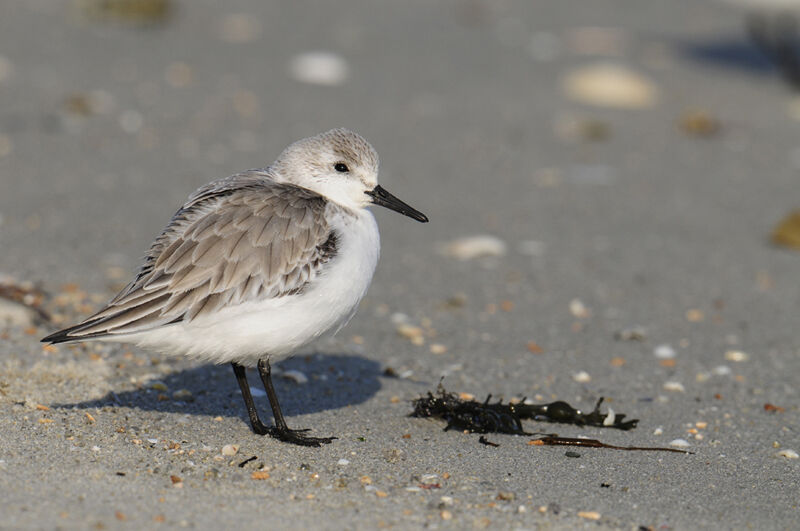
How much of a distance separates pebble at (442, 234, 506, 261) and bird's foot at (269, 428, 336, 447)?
3088 mm

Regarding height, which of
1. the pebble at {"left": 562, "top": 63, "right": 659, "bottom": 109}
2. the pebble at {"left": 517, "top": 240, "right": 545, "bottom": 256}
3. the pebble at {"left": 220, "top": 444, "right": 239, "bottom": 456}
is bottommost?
the pebble at {"left": 220, "top": 444, "right": 239, "bottom": 456}

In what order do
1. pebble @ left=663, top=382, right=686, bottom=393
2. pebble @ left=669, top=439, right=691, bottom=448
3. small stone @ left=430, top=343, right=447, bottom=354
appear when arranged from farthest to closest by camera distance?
small stone @ left=430, top=343, right=447, bottom=354, pebble @ left=663, top=382, right=686, bottom=393, pebble @ left=669, top=439, right=691, bottom=448

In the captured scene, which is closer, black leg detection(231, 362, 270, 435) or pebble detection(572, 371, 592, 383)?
black leg detection(231, 362, 270, 435)

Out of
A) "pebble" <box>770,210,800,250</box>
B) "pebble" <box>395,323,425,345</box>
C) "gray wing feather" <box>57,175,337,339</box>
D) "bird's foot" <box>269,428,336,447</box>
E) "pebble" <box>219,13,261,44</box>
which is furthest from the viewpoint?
"pebble" <box>219,13,261,44</box>

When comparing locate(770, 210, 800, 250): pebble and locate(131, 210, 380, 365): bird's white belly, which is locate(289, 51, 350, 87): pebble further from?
locate(131, 210, 380, 365): bird's white belly

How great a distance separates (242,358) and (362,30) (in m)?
8.54

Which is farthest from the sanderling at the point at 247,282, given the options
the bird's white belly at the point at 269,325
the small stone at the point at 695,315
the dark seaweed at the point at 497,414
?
the small stone at the point at 695,315

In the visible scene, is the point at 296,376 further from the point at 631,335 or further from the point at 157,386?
the point at 631,335

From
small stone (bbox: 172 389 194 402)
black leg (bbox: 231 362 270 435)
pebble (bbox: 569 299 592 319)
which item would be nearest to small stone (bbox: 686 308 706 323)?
pebble (bbox: 569 299 592 319)

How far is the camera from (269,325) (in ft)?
13.9

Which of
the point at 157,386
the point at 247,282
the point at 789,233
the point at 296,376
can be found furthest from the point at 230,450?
the point at 789,233

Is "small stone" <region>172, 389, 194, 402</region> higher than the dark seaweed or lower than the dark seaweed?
lower

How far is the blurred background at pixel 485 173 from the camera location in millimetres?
5715

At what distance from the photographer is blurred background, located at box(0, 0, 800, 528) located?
5715 millimetres
